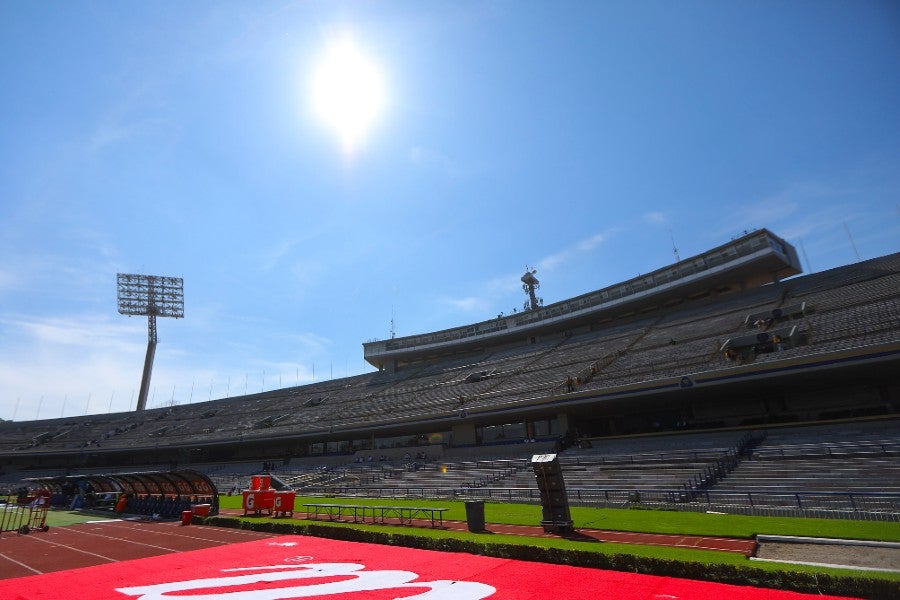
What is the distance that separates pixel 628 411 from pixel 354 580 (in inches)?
1133

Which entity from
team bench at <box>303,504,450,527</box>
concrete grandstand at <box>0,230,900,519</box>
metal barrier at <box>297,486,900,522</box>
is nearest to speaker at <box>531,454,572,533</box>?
team bench at <box>303,504,450,527</box>

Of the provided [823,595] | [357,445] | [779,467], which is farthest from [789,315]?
[357,445]

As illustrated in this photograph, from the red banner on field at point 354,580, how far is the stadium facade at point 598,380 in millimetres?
20224

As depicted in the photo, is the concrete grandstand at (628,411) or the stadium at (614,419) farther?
the concrete grandstand at (628,411)

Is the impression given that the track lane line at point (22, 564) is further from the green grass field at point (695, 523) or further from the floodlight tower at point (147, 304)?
the floodlight tower at point (147, 304)

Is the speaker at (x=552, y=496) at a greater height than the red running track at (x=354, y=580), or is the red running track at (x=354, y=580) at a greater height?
the speaker at (x=552, y=496)

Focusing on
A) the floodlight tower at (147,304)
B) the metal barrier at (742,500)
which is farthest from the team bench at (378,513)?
the floodlight tower at (147,304)

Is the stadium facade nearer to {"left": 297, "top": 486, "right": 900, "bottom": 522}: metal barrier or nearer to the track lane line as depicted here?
{"left": 297, "top": 486, "right": 900, "bottom": 522}: metal barrier

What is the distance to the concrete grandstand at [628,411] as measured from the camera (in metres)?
21.5

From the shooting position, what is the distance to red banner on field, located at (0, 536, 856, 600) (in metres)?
8.88

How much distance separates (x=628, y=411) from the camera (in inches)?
1378

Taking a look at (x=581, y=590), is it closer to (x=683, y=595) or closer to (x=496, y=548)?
(x=683, y=595)

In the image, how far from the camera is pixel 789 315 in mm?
32969

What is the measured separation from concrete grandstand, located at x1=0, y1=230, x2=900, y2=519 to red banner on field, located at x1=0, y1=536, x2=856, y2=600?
1007 cm
